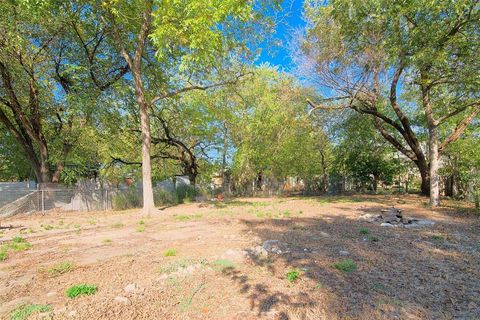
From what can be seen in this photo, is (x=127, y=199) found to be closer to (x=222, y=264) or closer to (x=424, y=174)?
(x=222, y=264)

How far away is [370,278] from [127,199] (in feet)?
44.3

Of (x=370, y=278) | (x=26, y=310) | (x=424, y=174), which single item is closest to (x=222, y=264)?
(x=370, y=278)

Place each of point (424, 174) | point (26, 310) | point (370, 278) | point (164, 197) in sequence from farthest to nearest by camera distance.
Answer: point (164, 197), point (424, 174), point (370, 278), point (26, 310)

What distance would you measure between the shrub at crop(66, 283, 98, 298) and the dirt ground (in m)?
0.06

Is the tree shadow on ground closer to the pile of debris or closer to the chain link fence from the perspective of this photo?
Answer: the pile of debris

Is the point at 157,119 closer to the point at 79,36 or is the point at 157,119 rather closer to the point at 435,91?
the point at 79,36

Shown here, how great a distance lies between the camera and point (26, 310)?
2646mm

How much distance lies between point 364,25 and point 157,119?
11.4 m

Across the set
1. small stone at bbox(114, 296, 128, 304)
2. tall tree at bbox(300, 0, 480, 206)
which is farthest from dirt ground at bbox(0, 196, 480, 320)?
tall tree at bbox(300, 0, 480, 206)

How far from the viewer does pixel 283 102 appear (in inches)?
696

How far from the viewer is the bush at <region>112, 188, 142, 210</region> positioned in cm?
1425

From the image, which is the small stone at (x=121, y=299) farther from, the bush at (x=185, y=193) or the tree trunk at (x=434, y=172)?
the bush at (x=185, y=193)

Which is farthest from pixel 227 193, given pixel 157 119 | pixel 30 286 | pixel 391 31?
pixel 30 286

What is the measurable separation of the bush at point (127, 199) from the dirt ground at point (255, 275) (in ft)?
26.9
